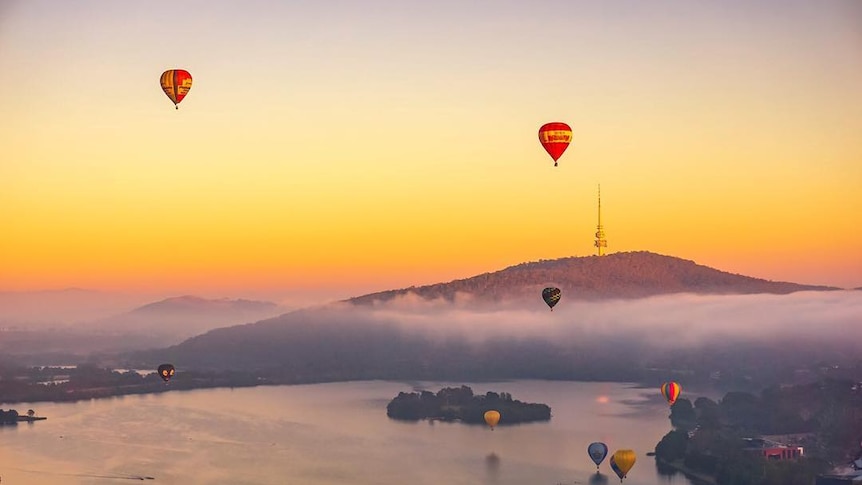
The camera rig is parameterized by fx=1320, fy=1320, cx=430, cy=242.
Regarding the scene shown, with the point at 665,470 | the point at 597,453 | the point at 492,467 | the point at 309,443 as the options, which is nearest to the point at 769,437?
the point at 665,470

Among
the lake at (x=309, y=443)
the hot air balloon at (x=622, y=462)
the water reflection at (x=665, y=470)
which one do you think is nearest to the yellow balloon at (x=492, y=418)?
the lake at (x=309, y=443)

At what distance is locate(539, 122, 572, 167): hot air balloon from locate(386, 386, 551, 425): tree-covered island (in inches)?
560

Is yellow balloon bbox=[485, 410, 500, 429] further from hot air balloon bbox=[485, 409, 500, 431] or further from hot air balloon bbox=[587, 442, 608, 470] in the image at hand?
hot air balloon bbox=[587, 442, 608, 470]

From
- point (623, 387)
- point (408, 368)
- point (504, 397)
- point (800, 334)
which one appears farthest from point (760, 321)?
point (504, 397)

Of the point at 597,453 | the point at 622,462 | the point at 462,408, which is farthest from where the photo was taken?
the point at 462,408

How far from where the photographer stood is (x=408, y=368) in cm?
5547

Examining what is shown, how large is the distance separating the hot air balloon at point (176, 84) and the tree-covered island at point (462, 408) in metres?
15.8

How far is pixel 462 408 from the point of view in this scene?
114 feet

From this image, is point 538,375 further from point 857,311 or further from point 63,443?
point 63,443

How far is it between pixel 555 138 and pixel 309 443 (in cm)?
1192

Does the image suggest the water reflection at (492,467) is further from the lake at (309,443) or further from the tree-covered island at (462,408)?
the tree-covered island at (462,408)

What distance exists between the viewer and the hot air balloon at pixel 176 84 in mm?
19172

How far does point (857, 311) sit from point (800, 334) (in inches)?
132

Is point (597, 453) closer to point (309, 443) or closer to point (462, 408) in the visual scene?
point (309, 443)
